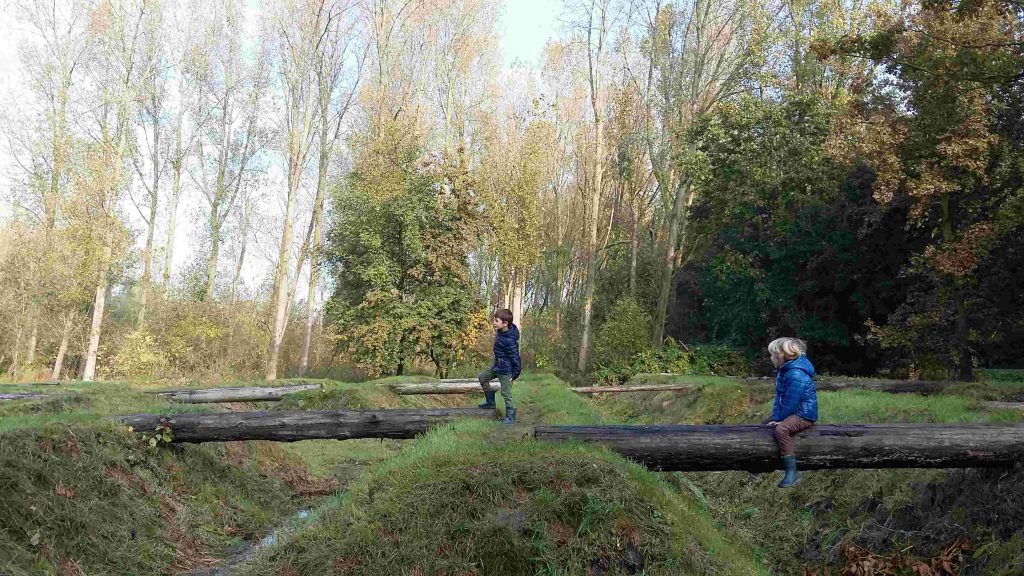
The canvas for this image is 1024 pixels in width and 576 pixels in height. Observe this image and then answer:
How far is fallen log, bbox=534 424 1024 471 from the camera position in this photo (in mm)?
6672

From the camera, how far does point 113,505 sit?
285 inches

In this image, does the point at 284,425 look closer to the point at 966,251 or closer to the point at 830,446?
the point at 830,446

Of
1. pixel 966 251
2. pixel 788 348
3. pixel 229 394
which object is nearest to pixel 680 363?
pixel 966 251

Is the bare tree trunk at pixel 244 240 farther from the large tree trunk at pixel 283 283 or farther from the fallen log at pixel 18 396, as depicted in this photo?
the fallen log at pixel 18 396

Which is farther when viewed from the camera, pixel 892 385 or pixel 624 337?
pixel 624 337

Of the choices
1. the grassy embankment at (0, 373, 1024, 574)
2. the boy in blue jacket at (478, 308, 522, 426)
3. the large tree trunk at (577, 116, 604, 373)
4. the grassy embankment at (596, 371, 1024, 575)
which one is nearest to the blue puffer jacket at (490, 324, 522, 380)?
the boy in blue jacket at (478, 308, 522, 426)

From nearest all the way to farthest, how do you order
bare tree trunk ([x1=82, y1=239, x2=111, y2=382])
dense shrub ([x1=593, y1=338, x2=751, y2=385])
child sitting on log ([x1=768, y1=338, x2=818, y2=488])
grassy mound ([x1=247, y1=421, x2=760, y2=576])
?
grassy mound ([x1=247, y1=421, x2=760, y2=576]), child sitting on log ([x1=768, y1=338, x2=818, y2=488]), bare tree trunk ([x1=82, y1=239, x2=111, y2=382]), dense shrub ([x1=593, y1=338, x2=751, y2=385])

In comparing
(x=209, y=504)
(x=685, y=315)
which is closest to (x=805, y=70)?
(x=685, y=315)

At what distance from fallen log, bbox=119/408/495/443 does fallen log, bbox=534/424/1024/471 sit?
318cm

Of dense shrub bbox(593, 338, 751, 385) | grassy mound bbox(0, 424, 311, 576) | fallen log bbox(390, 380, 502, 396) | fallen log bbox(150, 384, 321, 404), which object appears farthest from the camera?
dense shrub bbox(593, 338, 751, 385)

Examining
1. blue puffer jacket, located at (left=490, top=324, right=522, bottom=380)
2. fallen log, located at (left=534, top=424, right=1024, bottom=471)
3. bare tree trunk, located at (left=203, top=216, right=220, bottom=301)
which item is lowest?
fallen log, located at (left=534, top=424, right=1024, bottom=471)

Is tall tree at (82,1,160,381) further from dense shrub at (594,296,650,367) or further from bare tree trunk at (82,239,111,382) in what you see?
dense shrub at (594,296,650,367)

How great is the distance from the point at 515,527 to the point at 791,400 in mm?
3212

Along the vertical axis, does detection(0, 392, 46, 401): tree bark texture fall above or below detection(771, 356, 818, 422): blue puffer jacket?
below
